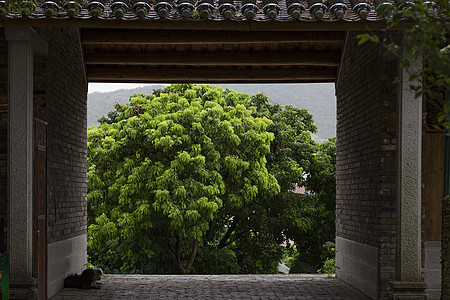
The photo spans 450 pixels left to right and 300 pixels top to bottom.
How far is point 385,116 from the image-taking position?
719 cm

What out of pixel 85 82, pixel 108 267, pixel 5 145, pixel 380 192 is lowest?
pixel 108 267

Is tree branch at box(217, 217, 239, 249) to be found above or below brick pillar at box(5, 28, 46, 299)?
below

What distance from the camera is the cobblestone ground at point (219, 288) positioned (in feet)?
26.6

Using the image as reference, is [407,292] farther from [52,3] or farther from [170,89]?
[170,89]

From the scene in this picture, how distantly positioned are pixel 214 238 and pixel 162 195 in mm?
4744

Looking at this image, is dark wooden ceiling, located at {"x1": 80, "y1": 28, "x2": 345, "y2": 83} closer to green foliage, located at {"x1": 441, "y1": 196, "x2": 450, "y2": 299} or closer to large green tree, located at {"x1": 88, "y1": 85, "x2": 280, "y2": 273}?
green foliage, located at {"x1": 441, "y1": 196, "x2": 450, "y2": 299}

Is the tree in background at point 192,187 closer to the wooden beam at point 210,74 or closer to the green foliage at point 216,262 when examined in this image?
the green foliage at point 216,262

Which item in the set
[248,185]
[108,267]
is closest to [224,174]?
[248,185]

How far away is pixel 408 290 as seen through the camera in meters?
6.47

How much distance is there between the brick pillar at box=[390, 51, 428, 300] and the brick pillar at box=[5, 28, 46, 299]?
11.8 feet

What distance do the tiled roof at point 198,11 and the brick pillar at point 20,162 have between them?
69cm

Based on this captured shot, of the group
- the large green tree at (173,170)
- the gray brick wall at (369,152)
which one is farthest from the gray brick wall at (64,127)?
the large green tree at (173,170)

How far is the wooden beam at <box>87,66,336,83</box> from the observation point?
34.6ft

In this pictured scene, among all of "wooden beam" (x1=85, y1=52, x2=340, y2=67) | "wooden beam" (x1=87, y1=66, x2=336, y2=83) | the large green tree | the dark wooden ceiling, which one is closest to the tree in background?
the large green tree
